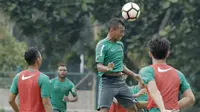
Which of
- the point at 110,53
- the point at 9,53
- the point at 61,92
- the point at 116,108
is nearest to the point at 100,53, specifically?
the point at 110,53

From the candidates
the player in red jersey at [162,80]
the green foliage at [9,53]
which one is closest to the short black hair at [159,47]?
the player in red jersey at [162,80]

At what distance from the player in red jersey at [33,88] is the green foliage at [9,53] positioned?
43.7ft

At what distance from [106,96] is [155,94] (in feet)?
11.8

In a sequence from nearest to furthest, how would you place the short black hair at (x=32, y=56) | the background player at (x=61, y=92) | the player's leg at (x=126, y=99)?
1. the short black hair at (x=32, y=56)
2. the player's leg at (x=126, y=99)
3. the background player at (x=61, y=92)

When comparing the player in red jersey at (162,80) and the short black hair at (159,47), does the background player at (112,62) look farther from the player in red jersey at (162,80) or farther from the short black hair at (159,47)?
the short black hair at (159,47)

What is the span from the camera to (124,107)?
38.0ft

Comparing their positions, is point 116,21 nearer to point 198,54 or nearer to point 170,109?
point 170,109

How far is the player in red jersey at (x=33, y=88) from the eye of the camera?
9273 millimetres

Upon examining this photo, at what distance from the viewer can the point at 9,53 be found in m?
23.2

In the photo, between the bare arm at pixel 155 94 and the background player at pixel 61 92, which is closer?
the bare arm at pixel 155 94

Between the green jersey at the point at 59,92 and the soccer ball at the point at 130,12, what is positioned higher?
the soccer ball at the point at 130,12

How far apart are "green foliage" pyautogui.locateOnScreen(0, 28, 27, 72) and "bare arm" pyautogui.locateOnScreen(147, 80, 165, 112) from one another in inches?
600

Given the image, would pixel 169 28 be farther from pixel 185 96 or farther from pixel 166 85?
pixel 166 85

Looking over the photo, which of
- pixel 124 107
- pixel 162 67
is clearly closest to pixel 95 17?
pixel 124 107
